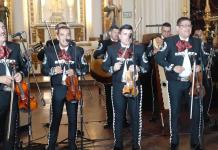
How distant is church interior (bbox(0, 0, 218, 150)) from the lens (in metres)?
5.93

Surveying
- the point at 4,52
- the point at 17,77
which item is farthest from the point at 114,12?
the point at 17,77

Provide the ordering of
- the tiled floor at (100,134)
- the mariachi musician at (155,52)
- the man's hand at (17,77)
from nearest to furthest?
the man's hand at (17,77) → the tiled floor at (100,134) → the mariachi musician at (155,52)

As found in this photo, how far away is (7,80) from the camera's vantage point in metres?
4.39

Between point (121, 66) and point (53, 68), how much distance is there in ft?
2.54

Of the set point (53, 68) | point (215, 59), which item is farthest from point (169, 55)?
point (215, 59)

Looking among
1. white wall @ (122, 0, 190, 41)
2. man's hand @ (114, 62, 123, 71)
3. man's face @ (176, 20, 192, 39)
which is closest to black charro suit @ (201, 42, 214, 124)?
man's face @ (176, 20, 192, 39)

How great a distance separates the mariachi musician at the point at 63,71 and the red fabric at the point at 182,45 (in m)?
1.09

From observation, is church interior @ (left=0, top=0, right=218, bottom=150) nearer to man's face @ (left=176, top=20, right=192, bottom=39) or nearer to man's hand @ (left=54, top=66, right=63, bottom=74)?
man's hand @ (left=54, top=66, right=63, bottom=74)

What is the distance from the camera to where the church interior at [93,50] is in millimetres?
5930

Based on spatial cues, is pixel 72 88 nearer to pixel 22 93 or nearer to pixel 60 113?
pixel 60 113

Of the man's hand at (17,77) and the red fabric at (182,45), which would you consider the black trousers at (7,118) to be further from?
the red fabric at (182,45)

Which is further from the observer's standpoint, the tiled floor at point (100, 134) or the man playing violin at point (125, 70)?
the tiled floor at point (100, 134)

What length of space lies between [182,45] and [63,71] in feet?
4.55

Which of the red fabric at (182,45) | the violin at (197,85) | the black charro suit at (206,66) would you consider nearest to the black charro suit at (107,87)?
the black charro suit at (206,66)
